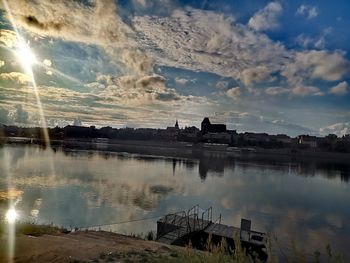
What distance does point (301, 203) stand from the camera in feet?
145

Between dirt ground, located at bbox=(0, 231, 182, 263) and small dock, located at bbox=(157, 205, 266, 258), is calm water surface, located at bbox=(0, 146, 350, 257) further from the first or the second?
dirt ground, located at bbox=(0, 231, 182, 263)

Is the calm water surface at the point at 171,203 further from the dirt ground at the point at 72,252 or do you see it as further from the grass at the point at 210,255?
the dirt ground at the point at 72,252

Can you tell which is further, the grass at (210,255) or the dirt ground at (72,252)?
the dirt ground at (72,252)

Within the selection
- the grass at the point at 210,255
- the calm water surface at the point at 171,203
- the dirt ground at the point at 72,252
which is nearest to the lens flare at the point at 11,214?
the calm water surface at the point at 171,203

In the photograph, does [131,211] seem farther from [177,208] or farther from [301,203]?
[301,203]

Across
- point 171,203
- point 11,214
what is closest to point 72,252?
point 11,214

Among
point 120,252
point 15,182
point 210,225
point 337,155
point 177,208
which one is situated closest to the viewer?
point 120,252

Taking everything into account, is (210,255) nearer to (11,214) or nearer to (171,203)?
(11,214)

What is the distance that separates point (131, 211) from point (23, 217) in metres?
9.42

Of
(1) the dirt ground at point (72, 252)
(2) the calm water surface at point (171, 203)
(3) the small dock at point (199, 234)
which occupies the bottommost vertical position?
(2) the calm water surface at point (171, 203)

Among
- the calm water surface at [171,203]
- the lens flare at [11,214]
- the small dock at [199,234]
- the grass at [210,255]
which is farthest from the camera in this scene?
the calm water surface at [171,203]

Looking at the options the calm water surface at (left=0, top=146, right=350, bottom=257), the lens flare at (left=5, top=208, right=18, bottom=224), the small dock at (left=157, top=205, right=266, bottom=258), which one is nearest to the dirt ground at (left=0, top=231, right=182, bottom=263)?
the small dock at (left=157, top=205, right=266, bottom=258)

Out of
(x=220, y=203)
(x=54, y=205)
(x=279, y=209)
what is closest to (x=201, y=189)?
(x=220, y=203)

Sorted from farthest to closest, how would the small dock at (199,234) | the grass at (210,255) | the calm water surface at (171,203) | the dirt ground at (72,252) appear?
the calm water surface at (171,203), the small dock at (199,234), the dirt ground at (72,252), the grass at (210,255)
